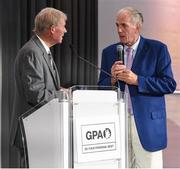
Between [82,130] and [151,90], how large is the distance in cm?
99

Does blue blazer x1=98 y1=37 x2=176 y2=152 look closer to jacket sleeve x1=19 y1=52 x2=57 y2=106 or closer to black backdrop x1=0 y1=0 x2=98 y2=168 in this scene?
jacket sleeve x1=19 y1=52 x2=57 y2=106

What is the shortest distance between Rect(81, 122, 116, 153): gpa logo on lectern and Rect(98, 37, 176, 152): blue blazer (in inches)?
33.7

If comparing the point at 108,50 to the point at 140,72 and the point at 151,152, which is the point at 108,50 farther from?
the point at 151,152

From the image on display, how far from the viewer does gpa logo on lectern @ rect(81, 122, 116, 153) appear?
1522 millimetres

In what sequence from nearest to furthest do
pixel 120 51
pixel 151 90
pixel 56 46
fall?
1. pixel 120 51
2. pixel 151 90
3. pixel 56 46

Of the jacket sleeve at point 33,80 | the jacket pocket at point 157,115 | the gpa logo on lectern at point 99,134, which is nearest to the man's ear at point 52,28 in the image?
the jacket sleeve at point 33,80

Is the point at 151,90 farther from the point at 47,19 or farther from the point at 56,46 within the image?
the point at 56,46

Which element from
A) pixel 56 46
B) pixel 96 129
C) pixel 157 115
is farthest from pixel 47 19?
pixel 56 46

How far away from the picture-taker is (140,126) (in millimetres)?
2434

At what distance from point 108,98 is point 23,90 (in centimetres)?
75

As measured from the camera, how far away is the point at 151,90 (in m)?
2.42

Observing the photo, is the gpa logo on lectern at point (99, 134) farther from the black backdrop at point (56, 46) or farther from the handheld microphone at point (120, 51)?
the black backdrop at point (56, 46)

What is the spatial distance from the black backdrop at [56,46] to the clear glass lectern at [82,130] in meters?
1.63

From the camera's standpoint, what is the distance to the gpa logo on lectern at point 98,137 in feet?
4.99
